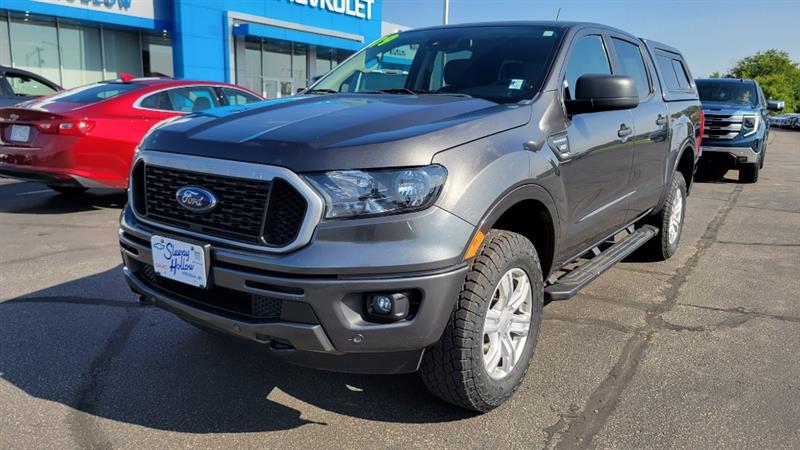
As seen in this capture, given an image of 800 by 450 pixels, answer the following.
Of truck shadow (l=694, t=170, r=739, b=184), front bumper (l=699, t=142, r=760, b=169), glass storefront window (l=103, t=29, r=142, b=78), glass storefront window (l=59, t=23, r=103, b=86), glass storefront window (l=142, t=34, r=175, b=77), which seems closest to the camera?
front bumper (l=699, t=142, r=760, b=169)

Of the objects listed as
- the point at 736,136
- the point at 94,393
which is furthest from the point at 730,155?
the point at 94,393

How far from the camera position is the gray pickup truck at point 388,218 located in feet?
7.60

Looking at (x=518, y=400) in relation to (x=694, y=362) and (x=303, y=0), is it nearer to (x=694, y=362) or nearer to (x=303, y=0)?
(x=694, y=362)

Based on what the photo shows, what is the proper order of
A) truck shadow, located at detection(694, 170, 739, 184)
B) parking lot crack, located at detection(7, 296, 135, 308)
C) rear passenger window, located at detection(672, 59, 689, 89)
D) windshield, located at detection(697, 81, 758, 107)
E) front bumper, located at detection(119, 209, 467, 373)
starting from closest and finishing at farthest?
front bumper, located at detection(119, 209, 467, 373) < parking lot crack, located at detection(7, 296, 135, 308) < rear passenger window, located at detection(672, 59, 689, 89) < truck shadow, located at detection(694, 170, 739, 184) < windshield, located at detection(697, 81, 758, 107)

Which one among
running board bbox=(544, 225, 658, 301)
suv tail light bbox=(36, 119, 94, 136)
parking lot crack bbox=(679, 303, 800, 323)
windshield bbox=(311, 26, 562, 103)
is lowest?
parking lot crack bbox=(679, 303, 800, 323)

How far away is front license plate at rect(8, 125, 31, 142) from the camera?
6832mm

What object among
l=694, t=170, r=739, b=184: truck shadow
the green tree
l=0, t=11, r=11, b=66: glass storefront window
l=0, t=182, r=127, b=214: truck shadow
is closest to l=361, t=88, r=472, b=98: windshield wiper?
l=0, t=182, r=127, b=214: truck shadow

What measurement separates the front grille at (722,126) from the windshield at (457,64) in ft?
29.6

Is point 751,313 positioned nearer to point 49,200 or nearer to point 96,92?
point 96,92

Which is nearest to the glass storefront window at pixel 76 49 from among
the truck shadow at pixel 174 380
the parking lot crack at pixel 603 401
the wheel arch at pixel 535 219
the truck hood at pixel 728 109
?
the truck hood at pixel 728 109

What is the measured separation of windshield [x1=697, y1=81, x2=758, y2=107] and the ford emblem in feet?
40.8

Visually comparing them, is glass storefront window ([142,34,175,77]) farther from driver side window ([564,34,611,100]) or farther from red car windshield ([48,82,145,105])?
driver side window ([564,34,611,100])

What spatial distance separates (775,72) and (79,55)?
261 feet

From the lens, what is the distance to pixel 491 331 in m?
2.82
